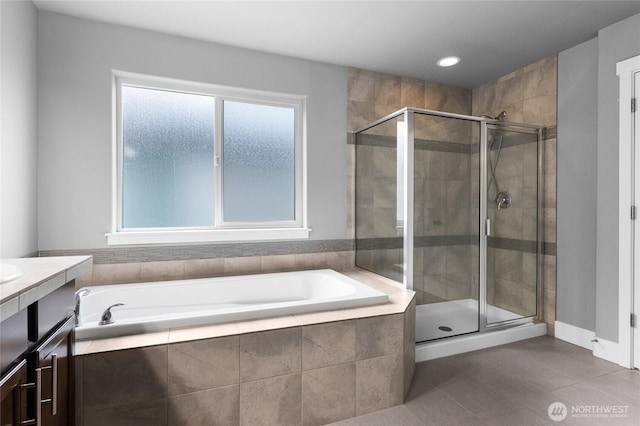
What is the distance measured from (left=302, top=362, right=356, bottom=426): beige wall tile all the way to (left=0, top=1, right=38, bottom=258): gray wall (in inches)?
69.7

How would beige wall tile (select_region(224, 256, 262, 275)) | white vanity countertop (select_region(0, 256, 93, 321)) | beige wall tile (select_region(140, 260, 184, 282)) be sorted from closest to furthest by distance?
white vanity countertop (select_region(0, 256, 93, 321)) → beige wall tile (select_region(140, 260, 184, 282)) → beige wall tile (select_region(224, 256, 262, 275))

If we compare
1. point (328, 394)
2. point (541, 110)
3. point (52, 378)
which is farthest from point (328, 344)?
point (541, 110)

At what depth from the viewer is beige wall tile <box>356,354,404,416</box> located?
70.8 inches

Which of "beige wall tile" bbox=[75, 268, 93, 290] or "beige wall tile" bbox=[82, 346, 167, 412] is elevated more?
"beige wall tile" bbox=[75, 268, 93, 290]

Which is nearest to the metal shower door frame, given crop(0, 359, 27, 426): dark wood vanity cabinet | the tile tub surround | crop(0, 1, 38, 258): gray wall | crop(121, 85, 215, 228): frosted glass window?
the tile tub surround

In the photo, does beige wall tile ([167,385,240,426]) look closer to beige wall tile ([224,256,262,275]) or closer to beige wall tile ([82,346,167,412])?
beige wall tile ([82,346,167,412])

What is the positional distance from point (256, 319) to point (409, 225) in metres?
1.32

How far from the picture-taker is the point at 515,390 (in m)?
2.02

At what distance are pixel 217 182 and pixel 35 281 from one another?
185 centimetres

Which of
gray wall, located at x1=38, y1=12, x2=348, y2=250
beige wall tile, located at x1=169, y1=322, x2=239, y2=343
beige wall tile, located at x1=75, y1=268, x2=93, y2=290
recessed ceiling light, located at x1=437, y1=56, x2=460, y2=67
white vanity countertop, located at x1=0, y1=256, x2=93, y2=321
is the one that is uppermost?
recessed ceiling light, located at x1=437, y1=56, x2=460, y2=67

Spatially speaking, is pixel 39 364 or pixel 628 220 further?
pixel 628 220

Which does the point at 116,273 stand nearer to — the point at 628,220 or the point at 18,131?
the point at 18,131

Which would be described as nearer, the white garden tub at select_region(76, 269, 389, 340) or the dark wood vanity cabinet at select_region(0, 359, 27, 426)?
the dark wood vanity cabinet at select_region(0, 359, 27, 426)

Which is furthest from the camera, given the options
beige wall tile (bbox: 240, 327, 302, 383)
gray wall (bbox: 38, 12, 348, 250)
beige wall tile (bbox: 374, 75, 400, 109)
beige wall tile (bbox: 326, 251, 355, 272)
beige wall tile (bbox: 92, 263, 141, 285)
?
beige wall tile (bbox: 374, 75, 400, 109)
